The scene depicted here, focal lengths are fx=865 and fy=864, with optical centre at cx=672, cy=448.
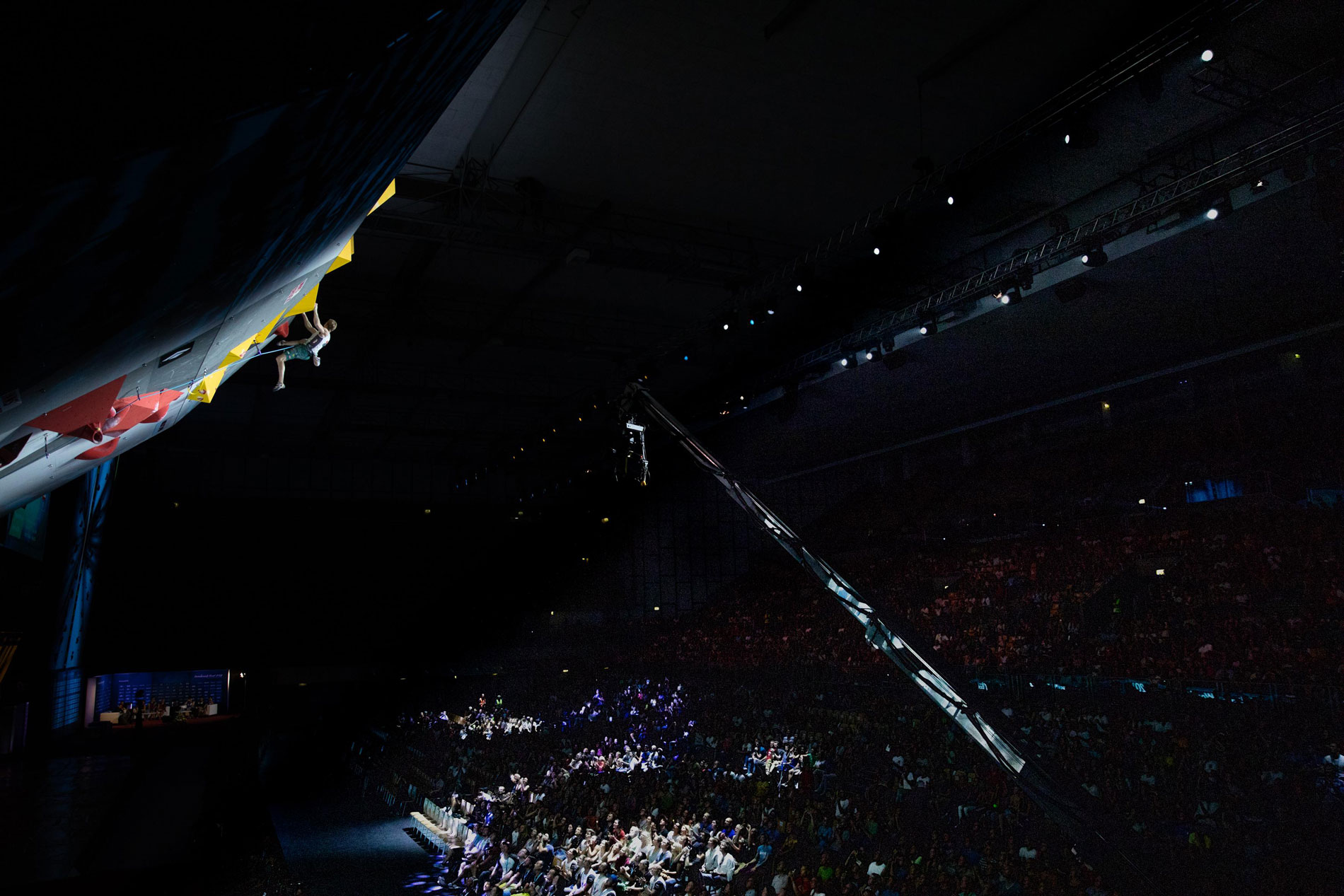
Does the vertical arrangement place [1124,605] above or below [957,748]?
above

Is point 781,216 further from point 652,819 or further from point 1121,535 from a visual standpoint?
point 1121,535

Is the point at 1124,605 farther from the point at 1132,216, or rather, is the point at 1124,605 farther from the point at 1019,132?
the point at 1019,132

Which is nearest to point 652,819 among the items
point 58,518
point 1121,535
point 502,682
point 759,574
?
point 58,518

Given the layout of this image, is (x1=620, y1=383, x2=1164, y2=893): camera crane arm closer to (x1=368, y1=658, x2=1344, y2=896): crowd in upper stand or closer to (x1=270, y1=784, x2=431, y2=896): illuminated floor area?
(x1=368, y1=658, x2=1344, y2=896): crowd in upper stand

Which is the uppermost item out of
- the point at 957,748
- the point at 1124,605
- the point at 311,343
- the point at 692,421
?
the point at 692,421

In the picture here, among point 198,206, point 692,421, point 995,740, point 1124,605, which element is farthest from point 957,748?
point 692,421

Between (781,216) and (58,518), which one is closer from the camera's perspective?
(781,216)
